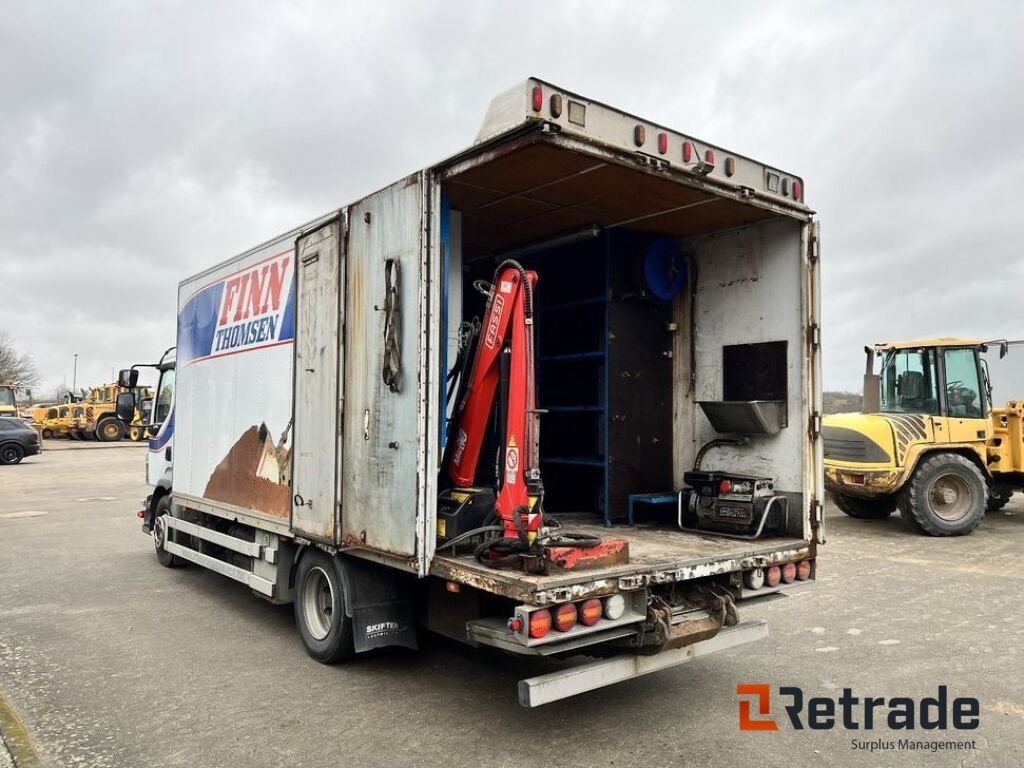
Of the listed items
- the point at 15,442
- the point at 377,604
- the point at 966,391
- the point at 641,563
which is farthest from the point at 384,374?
the point at 15,442

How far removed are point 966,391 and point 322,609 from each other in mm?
10160

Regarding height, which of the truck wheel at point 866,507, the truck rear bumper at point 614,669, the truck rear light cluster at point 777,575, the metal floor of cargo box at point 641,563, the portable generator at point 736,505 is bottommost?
the truck wheel at point 866,507

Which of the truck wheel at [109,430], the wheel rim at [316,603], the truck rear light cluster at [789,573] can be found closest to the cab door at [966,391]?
the truck rear light cluster at [789,573]

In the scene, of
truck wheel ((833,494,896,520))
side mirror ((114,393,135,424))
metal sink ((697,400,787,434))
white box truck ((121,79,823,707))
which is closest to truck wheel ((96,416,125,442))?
side mirror ((114,393,135,424))

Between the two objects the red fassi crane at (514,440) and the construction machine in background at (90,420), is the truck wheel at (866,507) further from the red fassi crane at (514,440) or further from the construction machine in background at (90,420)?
the construction machine in background at (90,420)

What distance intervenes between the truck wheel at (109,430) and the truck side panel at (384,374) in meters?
35.6

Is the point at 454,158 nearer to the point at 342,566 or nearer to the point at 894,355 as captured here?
the point at 342,566

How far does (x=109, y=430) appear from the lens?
36.5 metres

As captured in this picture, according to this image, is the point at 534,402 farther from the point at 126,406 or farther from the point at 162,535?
the point at 126,406

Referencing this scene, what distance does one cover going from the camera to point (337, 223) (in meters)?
5.21

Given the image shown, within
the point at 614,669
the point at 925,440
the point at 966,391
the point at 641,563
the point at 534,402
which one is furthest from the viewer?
the point at 966,391

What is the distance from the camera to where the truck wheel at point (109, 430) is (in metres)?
36.3

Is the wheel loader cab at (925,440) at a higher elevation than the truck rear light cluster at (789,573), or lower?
Answer: higher

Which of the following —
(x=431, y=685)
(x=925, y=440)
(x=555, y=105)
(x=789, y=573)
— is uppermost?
(x=555, y=105)
